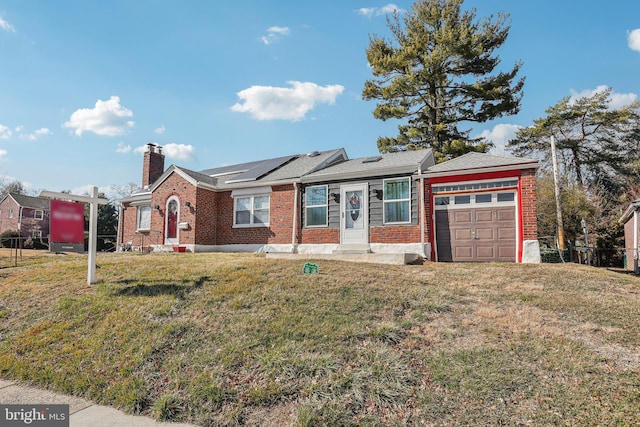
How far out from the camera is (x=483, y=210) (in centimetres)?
1192

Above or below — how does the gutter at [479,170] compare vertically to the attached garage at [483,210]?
above

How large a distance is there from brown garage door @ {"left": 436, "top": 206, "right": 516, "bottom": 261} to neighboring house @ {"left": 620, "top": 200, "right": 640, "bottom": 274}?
7.62 m

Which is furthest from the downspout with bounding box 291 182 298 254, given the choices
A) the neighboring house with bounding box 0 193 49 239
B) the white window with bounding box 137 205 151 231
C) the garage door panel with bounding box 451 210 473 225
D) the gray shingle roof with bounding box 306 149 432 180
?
the neighboring house with bounding box 0 193 49 239

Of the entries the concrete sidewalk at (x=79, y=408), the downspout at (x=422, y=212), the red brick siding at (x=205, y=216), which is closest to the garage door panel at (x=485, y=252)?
the downspout at (x=422, y=212)

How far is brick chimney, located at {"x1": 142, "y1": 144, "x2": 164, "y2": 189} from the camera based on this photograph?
69.4ft

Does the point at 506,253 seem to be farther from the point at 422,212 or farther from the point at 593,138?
the point at 593,138

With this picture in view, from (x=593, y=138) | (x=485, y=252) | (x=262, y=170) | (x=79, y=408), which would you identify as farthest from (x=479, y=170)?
(x=593, y=138)

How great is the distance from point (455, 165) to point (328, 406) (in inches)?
418

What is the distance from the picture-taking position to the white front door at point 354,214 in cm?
1359

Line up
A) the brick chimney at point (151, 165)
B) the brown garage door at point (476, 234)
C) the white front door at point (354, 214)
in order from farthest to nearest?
1. the brick chimney at point (151, 165)
2. the white front door at point (354, 214)
3. the brown garage door at point (476, 234)

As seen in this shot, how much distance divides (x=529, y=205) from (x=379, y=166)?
199 inches

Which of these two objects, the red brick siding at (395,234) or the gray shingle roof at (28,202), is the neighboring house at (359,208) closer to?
the red brick siding at (395,234)

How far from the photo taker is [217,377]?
412 centimetres

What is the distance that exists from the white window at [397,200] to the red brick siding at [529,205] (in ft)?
11.3
